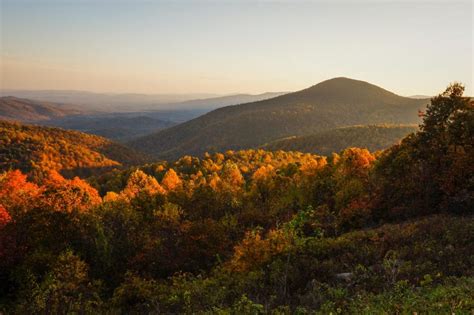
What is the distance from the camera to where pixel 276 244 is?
2430 centimetres

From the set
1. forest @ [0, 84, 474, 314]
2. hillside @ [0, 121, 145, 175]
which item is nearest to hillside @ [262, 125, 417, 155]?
hillside @ [0, 121, 145, 175]

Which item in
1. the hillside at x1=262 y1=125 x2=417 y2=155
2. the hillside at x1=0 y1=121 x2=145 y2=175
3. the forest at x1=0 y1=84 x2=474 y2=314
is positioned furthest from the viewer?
the hillside at x1=262 y1=125 x2=417 y2=155

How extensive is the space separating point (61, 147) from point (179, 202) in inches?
5438

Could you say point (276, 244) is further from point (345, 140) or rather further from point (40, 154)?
point (345, 140)

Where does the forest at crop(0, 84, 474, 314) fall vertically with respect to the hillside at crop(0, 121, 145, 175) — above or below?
above

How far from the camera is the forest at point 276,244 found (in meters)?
17.7

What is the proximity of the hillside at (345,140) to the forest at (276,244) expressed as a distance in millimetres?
126669

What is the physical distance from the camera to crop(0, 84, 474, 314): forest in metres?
17.7

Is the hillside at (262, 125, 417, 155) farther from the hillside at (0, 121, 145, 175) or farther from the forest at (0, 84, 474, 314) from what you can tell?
the forest at (0, 84, 474, 314)

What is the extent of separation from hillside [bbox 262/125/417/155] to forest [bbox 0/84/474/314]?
12667cm

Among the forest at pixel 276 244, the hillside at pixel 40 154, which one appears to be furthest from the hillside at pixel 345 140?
the forest at pixel 276 244

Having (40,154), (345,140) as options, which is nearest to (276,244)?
(40,154)

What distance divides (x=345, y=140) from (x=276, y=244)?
565 ft

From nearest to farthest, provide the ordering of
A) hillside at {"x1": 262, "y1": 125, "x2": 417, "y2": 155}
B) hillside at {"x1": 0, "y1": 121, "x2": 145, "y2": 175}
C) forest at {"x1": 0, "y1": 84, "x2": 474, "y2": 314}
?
forest at {"x1": 0, "y1": 84, "x2": 474, "y2": 314} < hillside at {"x1": 0, "y1": 121, "x2": 145, "y2": 175} < hillside at {"x1": 262, "y1": 125, "x2": 417, "y2": 155}
